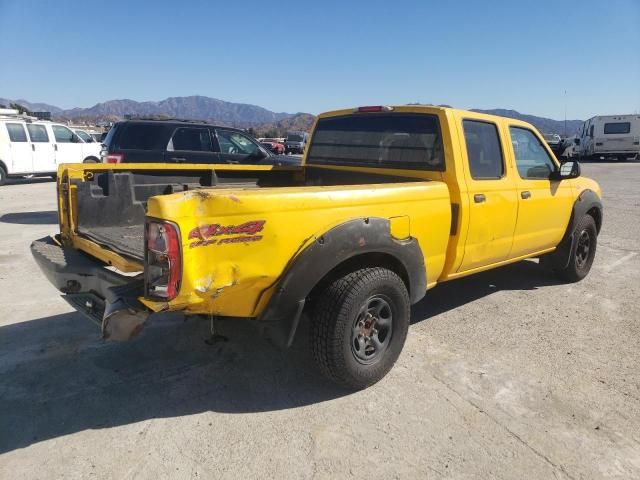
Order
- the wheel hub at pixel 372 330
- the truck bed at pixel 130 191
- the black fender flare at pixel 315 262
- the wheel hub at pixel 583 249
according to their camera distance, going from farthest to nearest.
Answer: the wheel hub at pixel 583 249 → the truck bed at pixel 130 191 → the wheel hub at pixel 372 330 → the black fender flare at pixel 315 262

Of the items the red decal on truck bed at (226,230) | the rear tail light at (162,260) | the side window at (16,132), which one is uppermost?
the side window at (16,132)

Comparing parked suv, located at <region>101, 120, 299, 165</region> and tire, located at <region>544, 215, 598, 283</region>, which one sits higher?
parked suv, located at <region>101, 120, 299, 165</region>

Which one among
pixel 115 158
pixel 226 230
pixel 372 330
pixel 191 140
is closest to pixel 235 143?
pixel 191 140

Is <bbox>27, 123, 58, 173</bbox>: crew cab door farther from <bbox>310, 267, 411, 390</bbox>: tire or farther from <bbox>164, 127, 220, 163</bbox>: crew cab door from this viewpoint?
<bbox>310, 267, 411, 390</bbox>: tire

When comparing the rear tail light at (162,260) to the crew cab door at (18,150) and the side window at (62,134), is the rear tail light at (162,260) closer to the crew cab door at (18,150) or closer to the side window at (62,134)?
the crew cab door at (18,150)

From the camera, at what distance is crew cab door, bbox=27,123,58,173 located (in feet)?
50.2

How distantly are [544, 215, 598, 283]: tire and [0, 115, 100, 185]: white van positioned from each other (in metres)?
15.2

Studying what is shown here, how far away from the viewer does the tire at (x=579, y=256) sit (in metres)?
5.42

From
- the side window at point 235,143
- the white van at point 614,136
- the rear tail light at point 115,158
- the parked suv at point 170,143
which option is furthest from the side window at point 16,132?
the white van at point 614,136

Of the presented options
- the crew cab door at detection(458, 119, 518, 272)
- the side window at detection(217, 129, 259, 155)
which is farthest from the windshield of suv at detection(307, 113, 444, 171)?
the side window at detection(217, 129, 259, 155)

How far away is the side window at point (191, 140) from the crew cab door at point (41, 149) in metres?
8.94

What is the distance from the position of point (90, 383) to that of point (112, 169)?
167 centimetres

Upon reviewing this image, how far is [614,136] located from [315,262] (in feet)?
99.5

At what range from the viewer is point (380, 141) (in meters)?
4.40
